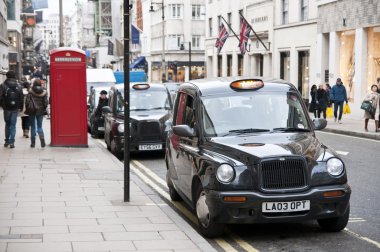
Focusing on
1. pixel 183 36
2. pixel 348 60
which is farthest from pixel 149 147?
pixel 183 36

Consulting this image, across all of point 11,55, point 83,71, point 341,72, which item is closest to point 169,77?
point 11,55

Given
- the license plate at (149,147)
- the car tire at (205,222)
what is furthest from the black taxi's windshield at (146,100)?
the car tire at (205,222)

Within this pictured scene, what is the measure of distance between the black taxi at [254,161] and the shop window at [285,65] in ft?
102

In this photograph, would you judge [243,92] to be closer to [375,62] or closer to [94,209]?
[94,209]

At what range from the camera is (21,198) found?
31.0 feet

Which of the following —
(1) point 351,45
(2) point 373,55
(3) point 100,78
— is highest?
(1) point 351,45

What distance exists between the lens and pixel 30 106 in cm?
1655

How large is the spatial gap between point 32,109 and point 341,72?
19736mm

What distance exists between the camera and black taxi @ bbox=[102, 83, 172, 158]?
15.4m

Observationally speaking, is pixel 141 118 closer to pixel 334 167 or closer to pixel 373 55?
pixel 334 167

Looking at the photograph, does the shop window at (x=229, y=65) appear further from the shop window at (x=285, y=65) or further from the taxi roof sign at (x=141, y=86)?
the taxi roof sign at (x=141, y=86)

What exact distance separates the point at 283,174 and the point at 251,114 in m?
1.41

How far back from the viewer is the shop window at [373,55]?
28.5 metres

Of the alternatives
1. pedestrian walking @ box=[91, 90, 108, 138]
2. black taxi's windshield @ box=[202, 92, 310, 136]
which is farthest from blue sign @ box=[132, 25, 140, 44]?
black taxi's windshield @ box=[202, 92, 310, 136]
